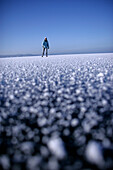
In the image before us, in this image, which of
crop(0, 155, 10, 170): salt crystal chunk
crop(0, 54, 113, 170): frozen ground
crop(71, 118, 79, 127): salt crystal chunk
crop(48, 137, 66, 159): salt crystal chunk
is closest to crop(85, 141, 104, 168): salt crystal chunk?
crop(0, 54, 113, 170): frozen ground

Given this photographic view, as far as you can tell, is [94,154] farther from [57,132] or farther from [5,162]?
[5,162]

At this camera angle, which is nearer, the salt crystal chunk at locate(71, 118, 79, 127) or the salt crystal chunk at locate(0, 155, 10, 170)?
the salt crystal chunk at locate(0, 155, 10, 170)

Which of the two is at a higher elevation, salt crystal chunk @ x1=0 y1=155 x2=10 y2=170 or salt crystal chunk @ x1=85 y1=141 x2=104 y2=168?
salt crystal chunk @ x1=85 y1=141 x2=104 y2=168

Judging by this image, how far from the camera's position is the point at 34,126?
3.42 ft

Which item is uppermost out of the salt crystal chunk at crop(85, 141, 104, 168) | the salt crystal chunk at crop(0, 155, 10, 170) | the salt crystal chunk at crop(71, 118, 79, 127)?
the salt crystal chunk at crop(71, 118, 79, 127)

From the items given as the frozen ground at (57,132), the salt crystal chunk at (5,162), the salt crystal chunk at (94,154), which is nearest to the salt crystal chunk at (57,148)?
the frozen ground at (57,132)

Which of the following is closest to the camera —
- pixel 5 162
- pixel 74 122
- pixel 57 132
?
pixel 5 162

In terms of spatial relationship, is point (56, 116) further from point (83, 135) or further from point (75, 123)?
point (83, 135)

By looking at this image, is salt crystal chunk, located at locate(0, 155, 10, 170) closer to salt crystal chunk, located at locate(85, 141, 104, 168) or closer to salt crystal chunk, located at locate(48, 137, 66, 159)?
salt crystal chunk, located at locate(48, 137, 66, 159)

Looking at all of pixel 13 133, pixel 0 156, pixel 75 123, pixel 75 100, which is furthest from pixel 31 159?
pixel 75 100

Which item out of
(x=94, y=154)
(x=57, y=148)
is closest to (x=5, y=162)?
(x=57, y=148)

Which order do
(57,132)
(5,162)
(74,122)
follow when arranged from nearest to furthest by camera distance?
(5,162)
(57,132)
(74,122)

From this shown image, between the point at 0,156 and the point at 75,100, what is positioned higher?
the point at 75,100

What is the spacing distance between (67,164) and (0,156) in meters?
0.44
